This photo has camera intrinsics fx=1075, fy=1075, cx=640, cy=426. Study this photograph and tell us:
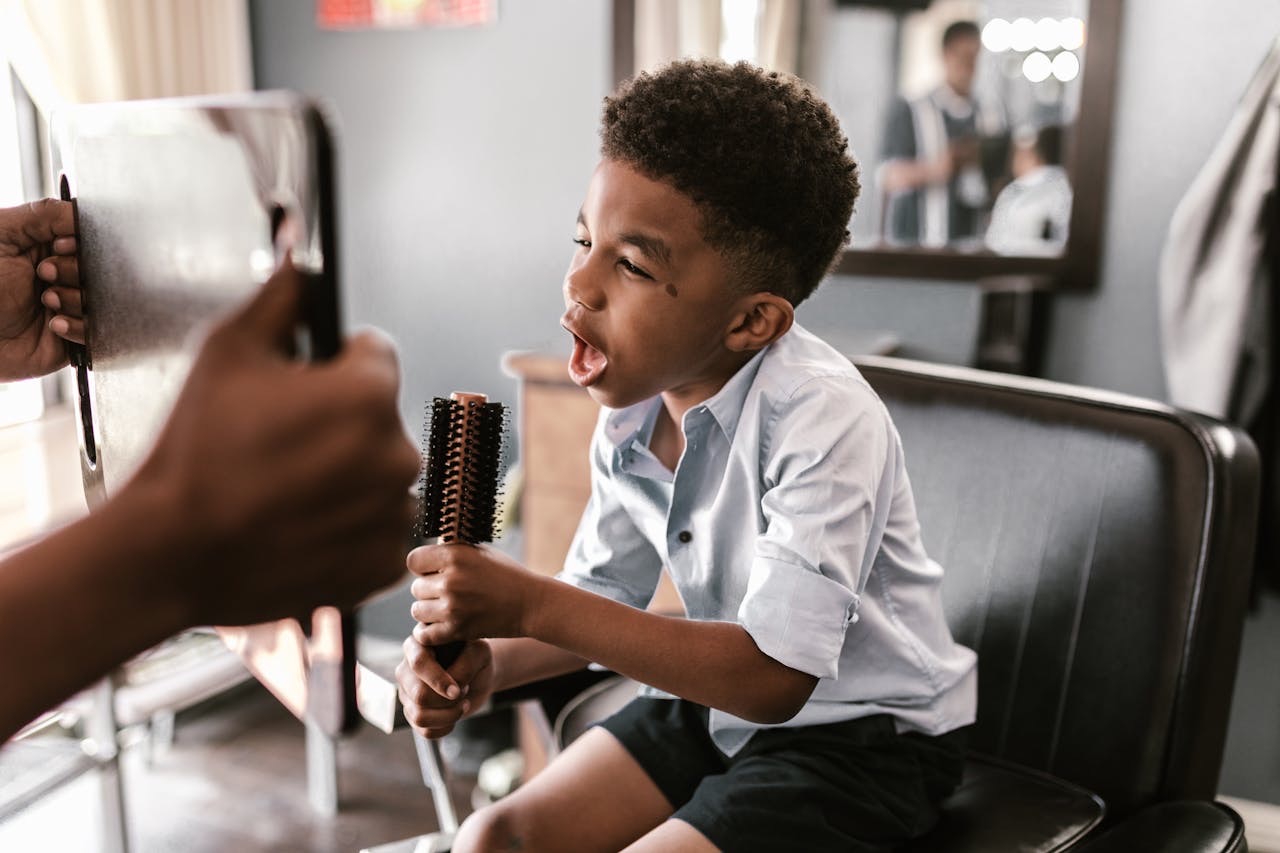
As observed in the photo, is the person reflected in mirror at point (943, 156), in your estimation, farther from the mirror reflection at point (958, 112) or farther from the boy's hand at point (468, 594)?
the boy's hand at point (468, 594)

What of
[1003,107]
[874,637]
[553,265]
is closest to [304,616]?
[874,637]

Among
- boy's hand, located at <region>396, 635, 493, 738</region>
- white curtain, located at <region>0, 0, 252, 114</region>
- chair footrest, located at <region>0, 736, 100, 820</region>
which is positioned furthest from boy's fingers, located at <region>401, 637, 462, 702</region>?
white curtain, located at <region>0, 0, 252, 114</region>

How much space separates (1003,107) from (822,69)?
1.15ft

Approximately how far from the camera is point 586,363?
3.17 ft

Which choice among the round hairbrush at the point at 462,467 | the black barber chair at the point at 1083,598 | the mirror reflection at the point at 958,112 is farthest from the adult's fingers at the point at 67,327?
the mirror reflection at the point at 958,112

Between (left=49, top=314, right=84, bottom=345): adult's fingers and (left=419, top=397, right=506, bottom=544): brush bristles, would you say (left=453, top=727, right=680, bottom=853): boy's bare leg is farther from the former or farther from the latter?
(left=49, top=314, right=84, bottom=345): adult's fingers

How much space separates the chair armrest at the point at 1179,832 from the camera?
36.1 inches

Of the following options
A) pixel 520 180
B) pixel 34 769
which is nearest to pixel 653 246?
pixel 34 769

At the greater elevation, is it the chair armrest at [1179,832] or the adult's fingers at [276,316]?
the adult's fingers at [276,316]

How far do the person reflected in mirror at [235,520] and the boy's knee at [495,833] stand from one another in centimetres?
60

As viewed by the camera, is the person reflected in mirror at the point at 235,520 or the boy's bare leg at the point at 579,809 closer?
the person reflected in mirror at the point at 235,520

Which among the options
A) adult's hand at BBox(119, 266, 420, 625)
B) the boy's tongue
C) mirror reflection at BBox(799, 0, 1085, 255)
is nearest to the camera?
adult's hand at BBox(119, 266, 420, 625)

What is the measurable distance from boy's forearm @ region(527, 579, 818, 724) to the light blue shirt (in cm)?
2

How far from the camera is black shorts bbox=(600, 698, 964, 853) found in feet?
3.07
